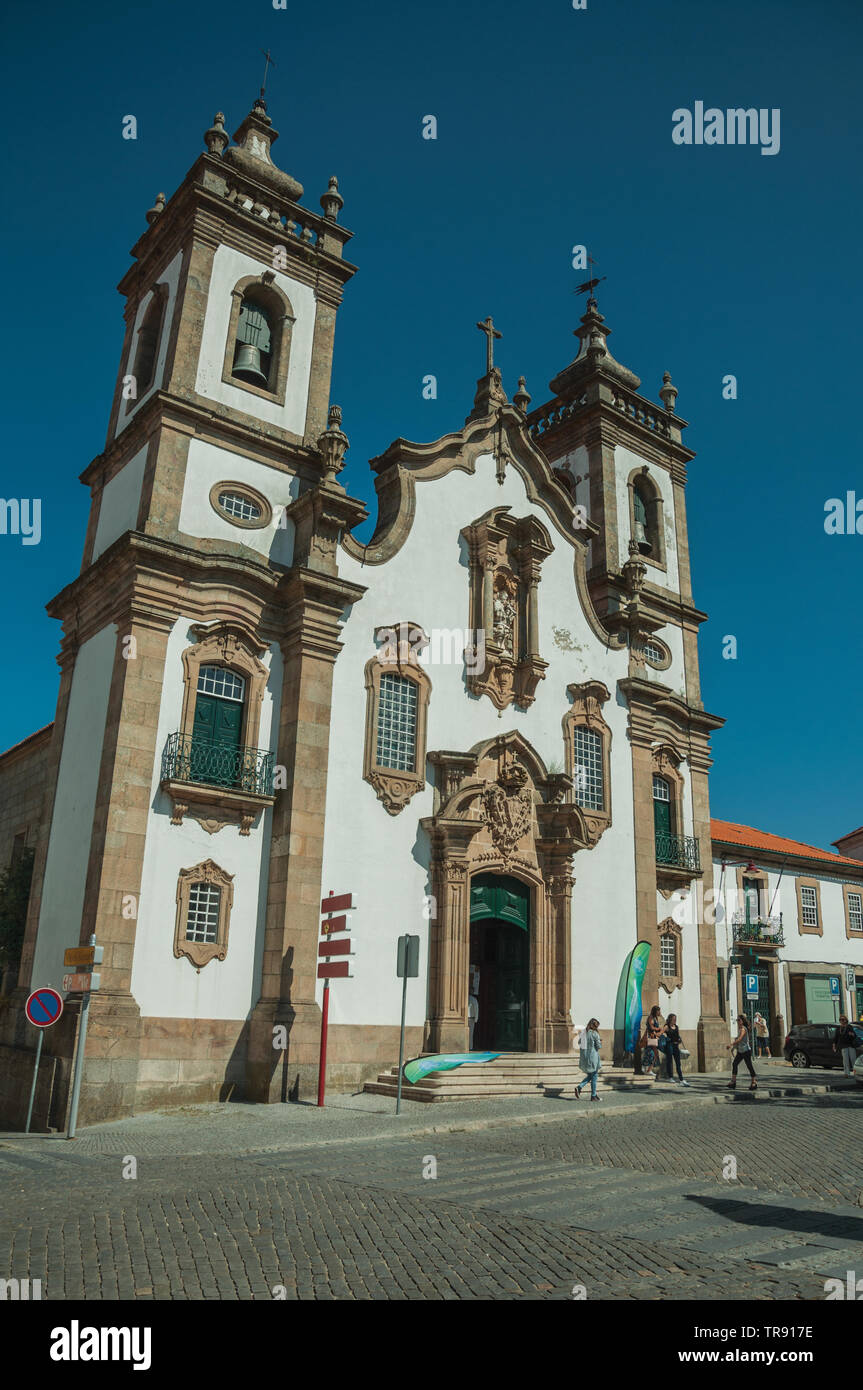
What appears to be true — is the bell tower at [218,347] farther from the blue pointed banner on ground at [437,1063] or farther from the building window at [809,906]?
the building window at [809,906]

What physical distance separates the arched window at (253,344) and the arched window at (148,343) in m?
2.02

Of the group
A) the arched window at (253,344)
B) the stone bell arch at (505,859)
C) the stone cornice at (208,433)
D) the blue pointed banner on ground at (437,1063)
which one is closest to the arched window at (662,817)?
the stone bell arch at (505,859)

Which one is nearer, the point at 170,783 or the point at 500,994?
the point at 170,783

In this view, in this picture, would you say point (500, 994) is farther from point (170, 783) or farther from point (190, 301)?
point (190, 301)

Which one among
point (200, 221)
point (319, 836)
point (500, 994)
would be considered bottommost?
point (500, 994)

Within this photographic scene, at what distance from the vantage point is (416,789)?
2261 cm

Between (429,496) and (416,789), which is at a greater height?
(429,496)

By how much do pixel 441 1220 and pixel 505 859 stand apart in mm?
15178

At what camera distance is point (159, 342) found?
78.6ft

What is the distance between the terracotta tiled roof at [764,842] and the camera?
40.5 meters
